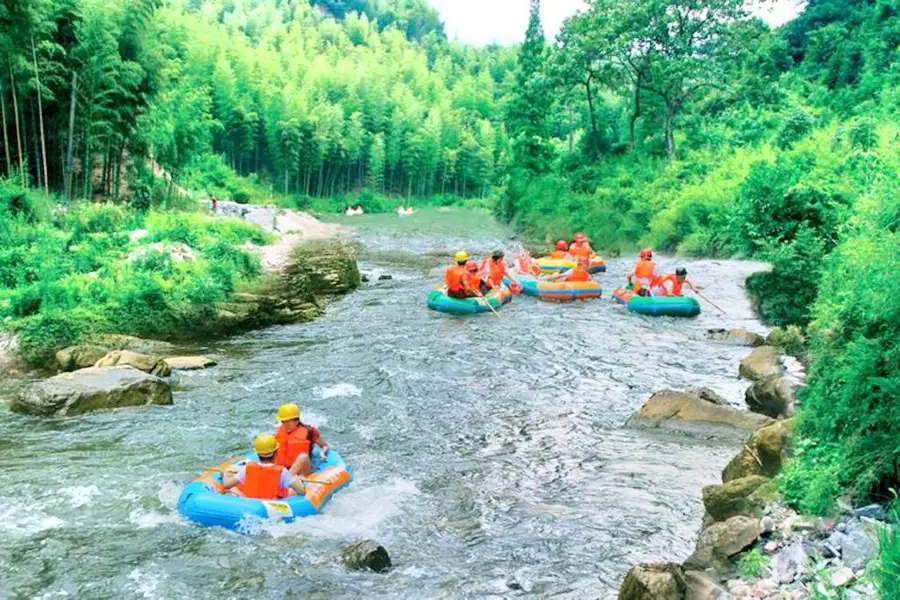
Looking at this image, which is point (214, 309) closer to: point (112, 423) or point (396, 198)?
point (112, 423)

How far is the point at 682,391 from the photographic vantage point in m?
9.16

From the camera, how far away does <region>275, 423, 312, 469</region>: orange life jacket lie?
746cm

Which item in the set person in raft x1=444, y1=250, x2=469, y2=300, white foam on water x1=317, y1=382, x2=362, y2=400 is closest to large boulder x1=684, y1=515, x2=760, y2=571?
white foam on water x1=317, y1=382, x2=362, y2=400

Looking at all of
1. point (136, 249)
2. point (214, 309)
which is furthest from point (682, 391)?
point (136, 249)

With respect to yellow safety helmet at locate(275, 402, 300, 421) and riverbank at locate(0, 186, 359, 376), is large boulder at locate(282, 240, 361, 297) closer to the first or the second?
riverbank at locate(0, 186, 359, 376)

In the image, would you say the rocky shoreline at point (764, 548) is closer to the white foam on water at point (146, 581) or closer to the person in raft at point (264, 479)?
the person in raft at point (264, 479)

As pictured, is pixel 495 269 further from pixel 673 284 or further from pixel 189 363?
pixel 189 363

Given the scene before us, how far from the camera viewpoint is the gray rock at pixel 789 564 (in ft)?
15.7

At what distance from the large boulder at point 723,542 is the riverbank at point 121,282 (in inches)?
373

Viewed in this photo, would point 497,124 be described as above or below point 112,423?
above

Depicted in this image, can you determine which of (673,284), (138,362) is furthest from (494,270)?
(138,362)

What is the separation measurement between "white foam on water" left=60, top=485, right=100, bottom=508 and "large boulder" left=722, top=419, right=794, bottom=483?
19.7ft

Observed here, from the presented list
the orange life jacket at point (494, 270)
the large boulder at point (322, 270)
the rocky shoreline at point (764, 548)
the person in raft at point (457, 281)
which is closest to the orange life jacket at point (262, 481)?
the rocky shoreline at point (764, 548)

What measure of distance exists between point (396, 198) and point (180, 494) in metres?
54.6
